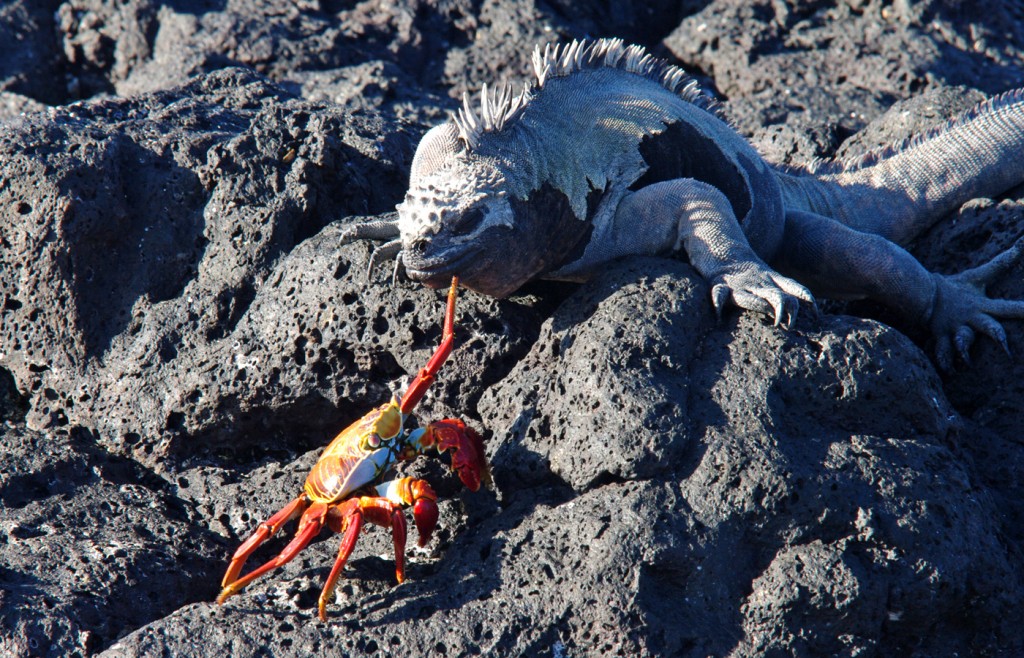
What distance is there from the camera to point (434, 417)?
3381 millimetres

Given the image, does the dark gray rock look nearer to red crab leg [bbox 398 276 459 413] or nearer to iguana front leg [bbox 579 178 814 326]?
red crab leg [bbox 398 276 459 413]

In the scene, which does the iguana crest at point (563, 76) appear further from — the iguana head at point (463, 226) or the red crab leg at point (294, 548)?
the red crab leg at point (294, 548)

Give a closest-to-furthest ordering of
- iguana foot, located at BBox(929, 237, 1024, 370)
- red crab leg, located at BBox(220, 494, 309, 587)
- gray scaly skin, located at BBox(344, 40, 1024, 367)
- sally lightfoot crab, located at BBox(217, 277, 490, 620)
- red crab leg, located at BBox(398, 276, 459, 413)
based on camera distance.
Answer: sally lightfoot crab, located at BBox(217, 277, 490, 620), red crab leg, located at BBox(220, 494, 309, 587), red crab leg, located at BBox(398, 276, 459, 413), gray scaly skin, located at BBox(344, 40, 1024, 367), iguana foot, located at BBox(929, 237, 1024, 370)

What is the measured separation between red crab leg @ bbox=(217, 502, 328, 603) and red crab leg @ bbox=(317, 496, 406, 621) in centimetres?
8

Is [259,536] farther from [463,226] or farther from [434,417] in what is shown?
[463,226]

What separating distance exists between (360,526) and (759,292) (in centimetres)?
Answer: 149

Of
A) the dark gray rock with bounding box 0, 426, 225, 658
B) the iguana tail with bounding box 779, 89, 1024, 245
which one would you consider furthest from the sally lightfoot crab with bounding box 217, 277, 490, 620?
the iguana tail with bounding box 779, 89, 1024, 245

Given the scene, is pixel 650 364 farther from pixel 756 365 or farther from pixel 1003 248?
pixel 1003 248

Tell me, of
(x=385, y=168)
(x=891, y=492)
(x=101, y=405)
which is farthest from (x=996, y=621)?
(x=101, y=405)

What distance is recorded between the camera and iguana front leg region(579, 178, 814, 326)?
3.22 m

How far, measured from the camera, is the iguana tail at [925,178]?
4.43 metres

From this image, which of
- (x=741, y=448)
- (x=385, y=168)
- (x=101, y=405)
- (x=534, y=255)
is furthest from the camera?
(x=385, y=168)

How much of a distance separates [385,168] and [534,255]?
1.25 meters

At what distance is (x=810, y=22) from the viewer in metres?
6.06
